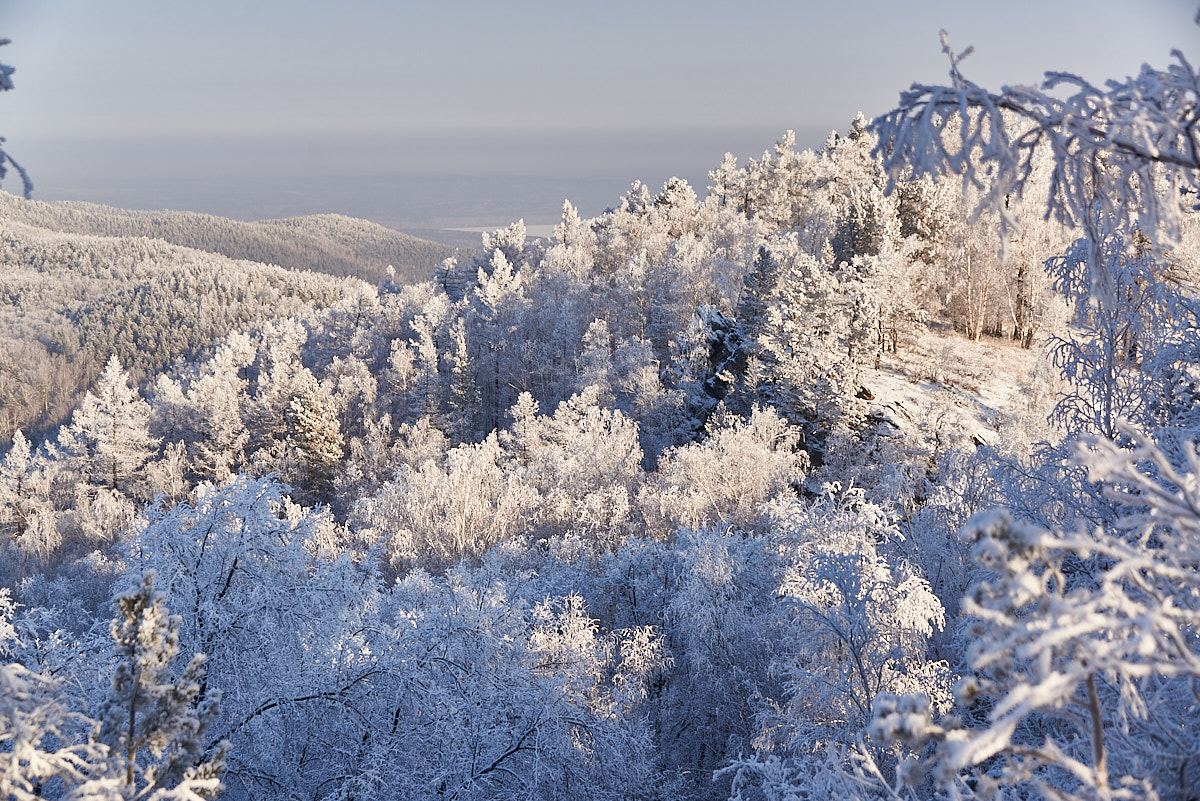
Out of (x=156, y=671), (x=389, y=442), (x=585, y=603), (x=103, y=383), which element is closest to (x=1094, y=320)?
(x=156, y=671)

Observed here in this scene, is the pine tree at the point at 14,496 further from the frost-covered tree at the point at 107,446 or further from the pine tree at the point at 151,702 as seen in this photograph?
the pine tree at the point at 151,702

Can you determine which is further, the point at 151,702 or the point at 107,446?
the point at 107,446

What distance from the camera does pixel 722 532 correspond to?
18234 millimetres

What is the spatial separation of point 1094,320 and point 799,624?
633cm

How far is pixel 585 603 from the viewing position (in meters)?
17.1

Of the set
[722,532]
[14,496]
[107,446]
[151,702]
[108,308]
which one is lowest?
[14,496]

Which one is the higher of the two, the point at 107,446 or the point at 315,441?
the point at 315,441

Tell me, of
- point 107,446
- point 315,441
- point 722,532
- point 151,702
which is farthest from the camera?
point 107,446

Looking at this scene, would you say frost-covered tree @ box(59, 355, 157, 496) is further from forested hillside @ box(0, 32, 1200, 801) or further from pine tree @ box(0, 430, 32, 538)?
pine tree @ box(0, 430, 32, 538)

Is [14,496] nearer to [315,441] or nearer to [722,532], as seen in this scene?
[315,441]

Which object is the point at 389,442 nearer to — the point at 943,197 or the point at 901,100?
the point at 943,197

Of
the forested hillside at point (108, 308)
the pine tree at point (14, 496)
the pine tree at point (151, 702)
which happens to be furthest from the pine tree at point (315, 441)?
the forested hillside at point (108, 308)

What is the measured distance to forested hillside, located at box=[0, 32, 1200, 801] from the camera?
2746 mm

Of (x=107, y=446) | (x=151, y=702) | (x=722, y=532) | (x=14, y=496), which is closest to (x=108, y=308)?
(x=14, y=496)
